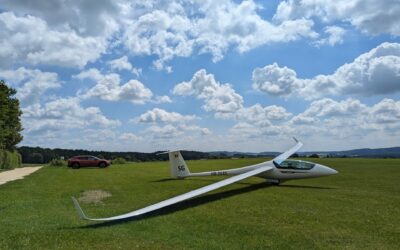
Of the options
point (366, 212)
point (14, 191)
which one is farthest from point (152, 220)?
point (14, 191)

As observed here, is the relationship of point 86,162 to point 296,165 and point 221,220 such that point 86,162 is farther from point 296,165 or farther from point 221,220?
point 221,220

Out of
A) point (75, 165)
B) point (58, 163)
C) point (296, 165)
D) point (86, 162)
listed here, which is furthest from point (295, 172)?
point (58, 163)

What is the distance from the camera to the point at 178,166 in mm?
24391

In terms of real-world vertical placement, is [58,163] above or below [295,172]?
above

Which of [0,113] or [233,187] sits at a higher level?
[0,113]

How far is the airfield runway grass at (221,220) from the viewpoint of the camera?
9.21m

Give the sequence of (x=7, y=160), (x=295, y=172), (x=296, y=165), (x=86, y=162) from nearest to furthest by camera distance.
Answer: (x=295, y=172) < (x=296, y=165) < (x=86, y=162) < (x=7, y=160)

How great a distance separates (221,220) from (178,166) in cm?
1281

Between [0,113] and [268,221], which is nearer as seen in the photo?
[268,221]

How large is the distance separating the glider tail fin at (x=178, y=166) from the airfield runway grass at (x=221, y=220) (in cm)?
537

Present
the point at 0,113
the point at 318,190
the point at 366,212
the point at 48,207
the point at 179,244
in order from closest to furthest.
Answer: the point at 179,244, the point at 366,212, the point at 48,207, the point at 318,190, the point at 0,113

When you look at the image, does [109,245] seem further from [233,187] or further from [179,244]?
[233,187]

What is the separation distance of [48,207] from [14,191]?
6277 mm

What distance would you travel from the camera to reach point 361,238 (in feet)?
30.7
